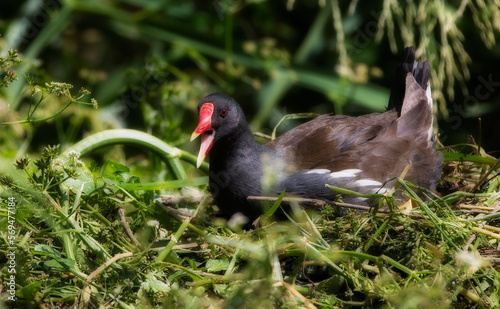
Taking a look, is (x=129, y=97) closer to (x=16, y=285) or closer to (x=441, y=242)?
(x=16, y=285)

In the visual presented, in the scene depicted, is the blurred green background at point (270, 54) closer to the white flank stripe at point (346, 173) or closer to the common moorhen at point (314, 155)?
the common moorhen at point (314, 155)

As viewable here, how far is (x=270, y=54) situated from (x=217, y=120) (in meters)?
1.44

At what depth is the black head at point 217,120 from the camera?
182 centimetres

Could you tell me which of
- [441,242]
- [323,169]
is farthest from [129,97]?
[441,242]

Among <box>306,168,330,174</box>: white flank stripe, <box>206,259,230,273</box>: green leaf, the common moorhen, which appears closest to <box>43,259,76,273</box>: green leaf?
<box>206,259,230,273</box>: green leaf

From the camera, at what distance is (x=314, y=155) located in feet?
6.54

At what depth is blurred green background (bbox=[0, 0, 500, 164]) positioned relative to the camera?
2.97 meters

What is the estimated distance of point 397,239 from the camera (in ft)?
4.70

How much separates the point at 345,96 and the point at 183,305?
2.09 m

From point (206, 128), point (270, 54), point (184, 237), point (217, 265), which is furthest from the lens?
point (270, 54)

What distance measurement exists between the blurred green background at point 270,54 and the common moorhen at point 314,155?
0.76 meters

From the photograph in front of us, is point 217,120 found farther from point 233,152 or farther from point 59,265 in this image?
point 59,265

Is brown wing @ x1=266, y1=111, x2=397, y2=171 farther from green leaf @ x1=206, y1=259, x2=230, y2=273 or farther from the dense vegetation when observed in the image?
green leaf @ x1=206, y1=259, x2=230, y2=273

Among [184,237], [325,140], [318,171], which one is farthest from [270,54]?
[184,237]
